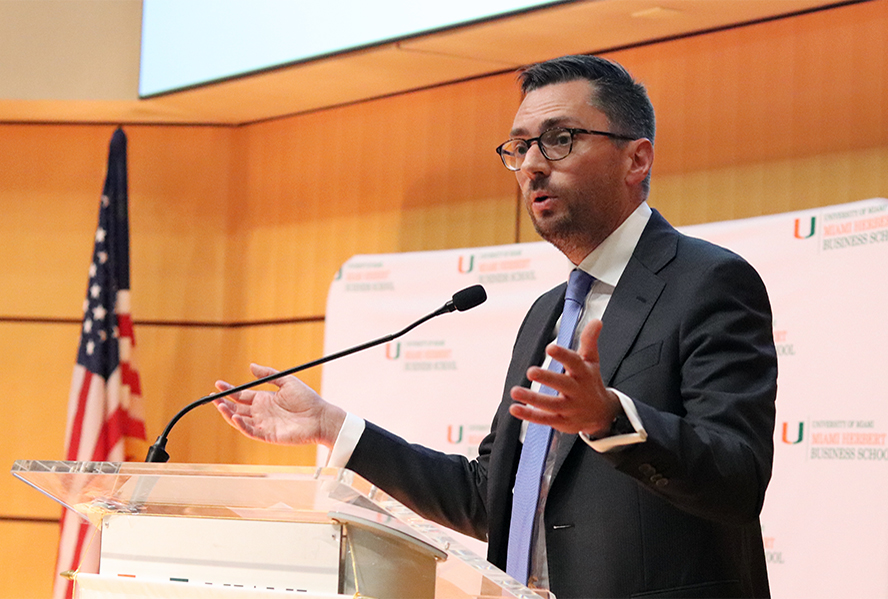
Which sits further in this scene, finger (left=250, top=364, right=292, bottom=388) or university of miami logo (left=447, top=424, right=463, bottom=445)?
university of miami logo (left=447, top=424, right=463, bottom=445)

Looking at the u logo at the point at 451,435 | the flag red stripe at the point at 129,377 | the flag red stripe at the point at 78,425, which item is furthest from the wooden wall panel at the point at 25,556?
the u logo at the point at 451,435

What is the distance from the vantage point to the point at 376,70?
14.7 ft

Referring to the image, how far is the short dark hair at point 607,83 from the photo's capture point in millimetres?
2018

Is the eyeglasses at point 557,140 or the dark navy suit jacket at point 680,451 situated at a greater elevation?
the eyeglasses at point 557,140

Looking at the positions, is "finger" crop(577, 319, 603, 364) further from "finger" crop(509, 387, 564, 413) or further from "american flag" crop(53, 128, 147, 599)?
"american flag" crop(53, 128, 147, 599)

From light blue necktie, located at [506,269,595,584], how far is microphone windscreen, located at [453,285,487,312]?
162mm

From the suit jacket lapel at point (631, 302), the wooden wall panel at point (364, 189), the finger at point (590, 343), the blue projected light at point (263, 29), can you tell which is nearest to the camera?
the finger at point (590, 343)

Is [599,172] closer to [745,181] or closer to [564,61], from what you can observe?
[564,61]

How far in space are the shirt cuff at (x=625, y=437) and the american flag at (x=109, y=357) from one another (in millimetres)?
3744

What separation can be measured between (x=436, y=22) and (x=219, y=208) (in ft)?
6.36

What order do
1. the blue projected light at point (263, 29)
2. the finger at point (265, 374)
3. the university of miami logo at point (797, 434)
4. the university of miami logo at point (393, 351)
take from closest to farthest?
the finger at point (265, 374)
the university of miami logo at point (797, 434)
the blue projected light at point (263, 29)
the university of miami logo at point (393, 351)

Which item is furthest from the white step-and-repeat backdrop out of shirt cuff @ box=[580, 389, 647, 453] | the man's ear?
shirt cuff @ box=[580, 389, 647, 453]

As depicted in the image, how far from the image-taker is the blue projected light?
392 cm

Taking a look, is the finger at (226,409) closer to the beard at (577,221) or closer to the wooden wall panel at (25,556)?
the beard at (577,221)
